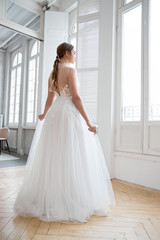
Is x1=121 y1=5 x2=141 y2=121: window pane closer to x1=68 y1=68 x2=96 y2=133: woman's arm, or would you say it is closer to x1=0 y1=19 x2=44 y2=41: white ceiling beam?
x1=68 y1=68 x2=96 y2=133: woman's arm

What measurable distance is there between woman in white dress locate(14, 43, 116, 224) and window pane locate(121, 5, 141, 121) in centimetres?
135

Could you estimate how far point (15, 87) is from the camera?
268 inches

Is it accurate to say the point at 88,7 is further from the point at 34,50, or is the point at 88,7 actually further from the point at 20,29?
the point at 34,50

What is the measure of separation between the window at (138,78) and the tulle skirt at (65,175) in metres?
1.21

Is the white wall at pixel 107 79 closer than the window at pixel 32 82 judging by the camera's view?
Yes

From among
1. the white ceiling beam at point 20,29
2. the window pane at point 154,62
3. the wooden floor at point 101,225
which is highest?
the white ceiling beam at point 20,29

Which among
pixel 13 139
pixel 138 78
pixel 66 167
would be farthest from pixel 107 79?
pixel 13 139

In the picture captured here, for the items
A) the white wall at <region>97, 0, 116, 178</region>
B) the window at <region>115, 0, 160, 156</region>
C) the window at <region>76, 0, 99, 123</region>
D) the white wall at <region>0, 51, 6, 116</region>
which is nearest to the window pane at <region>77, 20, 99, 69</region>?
the window at <region>76, 0, 99, 123</region>

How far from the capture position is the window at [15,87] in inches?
263

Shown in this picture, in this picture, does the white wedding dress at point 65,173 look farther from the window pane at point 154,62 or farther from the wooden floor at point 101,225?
the window pane at point 154,62

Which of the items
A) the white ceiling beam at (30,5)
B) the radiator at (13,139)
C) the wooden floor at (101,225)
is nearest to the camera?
the wooden floor at (101,225)

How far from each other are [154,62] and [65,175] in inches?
82.5

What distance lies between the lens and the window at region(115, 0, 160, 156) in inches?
106

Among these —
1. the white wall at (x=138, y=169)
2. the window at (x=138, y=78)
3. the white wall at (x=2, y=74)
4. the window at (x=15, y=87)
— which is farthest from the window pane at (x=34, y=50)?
the white wall at (x=138, y=169)
